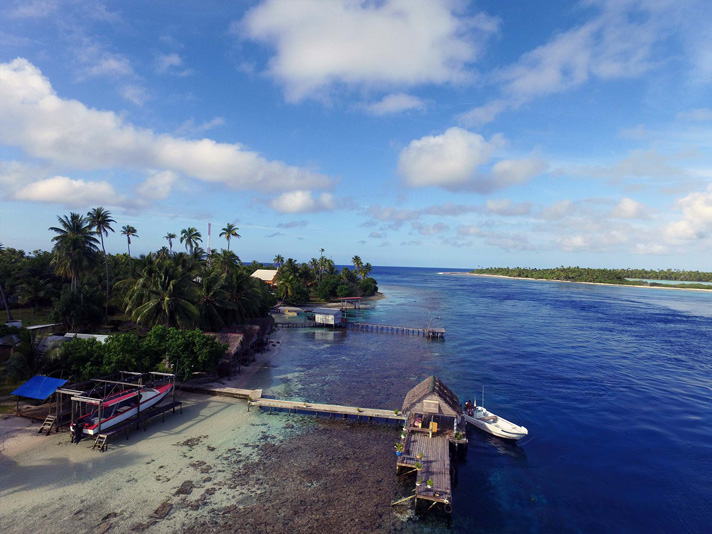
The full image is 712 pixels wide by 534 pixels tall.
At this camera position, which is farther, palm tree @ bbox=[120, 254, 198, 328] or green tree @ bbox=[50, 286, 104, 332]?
green tree @ bbox=[50, 286, 104, 332]

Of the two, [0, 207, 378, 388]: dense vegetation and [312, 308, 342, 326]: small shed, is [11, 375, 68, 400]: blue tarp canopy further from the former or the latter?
[312, 308, 342, 326]: small shed

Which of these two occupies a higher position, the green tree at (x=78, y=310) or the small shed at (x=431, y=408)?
the green tree at (x=78, y=310)

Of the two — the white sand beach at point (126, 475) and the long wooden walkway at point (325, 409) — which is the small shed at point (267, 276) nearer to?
the long wooden walkway at point (325, 409)

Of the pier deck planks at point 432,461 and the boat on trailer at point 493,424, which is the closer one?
the pier deck planks at point 432,461

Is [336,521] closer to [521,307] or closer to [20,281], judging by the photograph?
[20,281]

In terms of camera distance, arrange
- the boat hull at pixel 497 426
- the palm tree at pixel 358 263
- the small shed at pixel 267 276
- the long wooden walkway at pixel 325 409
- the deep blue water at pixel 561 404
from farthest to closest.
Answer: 1. the palm tree at pixel 358 263
2. the small shed at pixel 267 276
3. the long wooden walkway at pixel 325 409
4. the boat hull at pixel 497 426
5. the deep blue water at pixel 561 404

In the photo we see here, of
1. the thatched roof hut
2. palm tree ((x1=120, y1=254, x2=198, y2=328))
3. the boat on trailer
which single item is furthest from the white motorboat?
palm tree ((x1=120, y1=254, x2=198, y2=328))

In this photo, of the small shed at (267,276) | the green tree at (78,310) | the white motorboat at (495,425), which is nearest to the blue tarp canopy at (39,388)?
the green tree at (78,310)

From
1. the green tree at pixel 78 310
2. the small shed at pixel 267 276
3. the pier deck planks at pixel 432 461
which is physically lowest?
the pier deck planks at pixel 432 461
